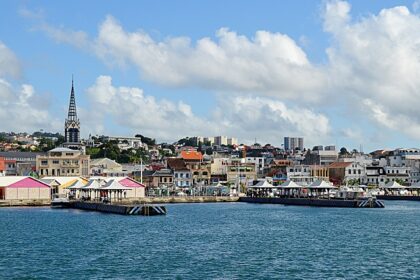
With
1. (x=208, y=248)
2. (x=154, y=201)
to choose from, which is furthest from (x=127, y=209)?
(x=208, y=248)

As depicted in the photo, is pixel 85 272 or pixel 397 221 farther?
pixel 397 221

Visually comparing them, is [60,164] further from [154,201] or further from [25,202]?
[25,202]

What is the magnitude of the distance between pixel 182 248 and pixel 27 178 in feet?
197

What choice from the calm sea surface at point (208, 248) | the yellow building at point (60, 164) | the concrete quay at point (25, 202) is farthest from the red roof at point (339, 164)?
the calm sea surface at point (208, 248)

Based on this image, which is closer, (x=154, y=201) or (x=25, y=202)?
(x=25, y=202)

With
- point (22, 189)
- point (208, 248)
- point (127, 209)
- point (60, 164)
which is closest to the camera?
point (208, 248)

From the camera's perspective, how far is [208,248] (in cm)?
4662

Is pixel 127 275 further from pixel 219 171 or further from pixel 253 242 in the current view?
pixel 219 171

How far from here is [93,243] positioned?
162 feet

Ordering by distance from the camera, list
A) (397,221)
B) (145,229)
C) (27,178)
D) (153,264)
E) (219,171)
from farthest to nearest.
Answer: (219,171), (27,178), (397,221), (145,229), (153,264)

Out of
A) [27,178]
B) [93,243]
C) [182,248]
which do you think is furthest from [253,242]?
[27,178]

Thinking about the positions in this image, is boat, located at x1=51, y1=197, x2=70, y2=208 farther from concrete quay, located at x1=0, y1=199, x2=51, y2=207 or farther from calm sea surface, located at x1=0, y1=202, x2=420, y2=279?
calm sea surface, located at x1=0, y1=202, x2=420, y2=279

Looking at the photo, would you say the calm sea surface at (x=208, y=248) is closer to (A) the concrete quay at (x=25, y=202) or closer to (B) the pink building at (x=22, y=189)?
(A) the concrete quay at (x=25, y=202)

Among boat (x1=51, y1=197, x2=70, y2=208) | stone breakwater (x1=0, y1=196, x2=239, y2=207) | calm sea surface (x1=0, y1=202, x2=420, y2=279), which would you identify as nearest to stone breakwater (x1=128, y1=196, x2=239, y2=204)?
stone breakwater (x1=0, y1=196, x2=239, y2=207)
